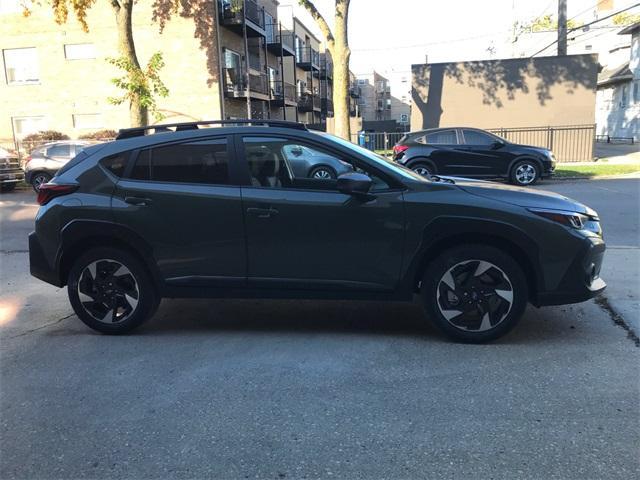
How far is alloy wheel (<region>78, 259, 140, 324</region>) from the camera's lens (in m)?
4.64

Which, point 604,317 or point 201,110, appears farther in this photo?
point 201,110

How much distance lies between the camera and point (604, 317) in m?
4.94

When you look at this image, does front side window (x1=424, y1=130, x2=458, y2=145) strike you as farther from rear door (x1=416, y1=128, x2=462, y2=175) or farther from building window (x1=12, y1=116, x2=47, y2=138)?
building window (x1=12, y1=116, x2=47, y2=138)

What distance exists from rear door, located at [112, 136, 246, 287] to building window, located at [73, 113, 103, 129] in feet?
77.0

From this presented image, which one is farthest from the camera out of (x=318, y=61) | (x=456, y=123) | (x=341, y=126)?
(x=318, y=61)

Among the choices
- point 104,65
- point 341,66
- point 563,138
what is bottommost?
point 563,138

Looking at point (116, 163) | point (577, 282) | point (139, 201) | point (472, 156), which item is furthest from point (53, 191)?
point (472, 156)

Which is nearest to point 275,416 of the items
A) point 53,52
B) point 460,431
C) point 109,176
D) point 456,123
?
point 460,431

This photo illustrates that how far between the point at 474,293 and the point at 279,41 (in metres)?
34.2

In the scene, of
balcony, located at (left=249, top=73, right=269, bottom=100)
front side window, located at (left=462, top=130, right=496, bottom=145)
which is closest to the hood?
front side window, located at (left=462, top=130, right=496, bottom=145)

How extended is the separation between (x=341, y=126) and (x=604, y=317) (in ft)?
44.3

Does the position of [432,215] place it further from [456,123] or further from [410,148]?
[456,123]

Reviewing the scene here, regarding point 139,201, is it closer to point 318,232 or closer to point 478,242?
point 318,232

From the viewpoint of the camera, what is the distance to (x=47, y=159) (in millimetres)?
17859
